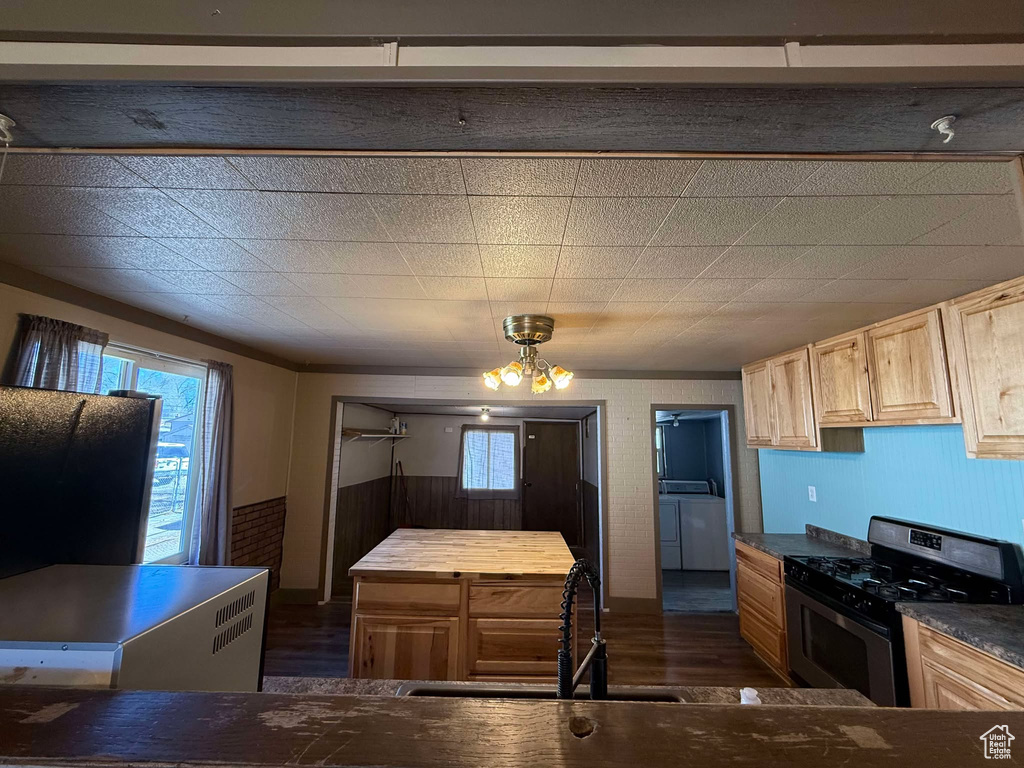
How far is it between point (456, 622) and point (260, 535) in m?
2.37

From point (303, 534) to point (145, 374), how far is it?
209 cm

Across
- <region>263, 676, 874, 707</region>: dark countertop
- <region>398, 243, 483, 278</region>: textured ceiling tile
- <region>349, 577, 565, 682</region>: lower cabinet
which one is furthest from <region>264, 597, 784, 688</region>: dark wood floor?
<region>398, 243, 483, 278</region>: textured ceiling tile

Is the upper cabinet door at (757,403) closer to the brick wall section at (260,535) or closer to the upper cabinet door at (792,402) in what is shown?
the upper cabinet door at (792,402)

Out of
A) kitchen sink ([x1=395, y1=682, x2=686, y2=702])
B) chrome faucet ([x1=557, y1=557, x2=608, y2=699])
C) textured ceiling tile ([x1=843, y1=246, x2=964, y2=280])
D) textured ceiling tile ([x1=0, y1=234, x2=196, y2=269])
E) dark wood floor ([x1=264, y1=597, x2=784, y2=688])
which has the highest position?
textured ceiling tile ([x1=0, y1=234, x2=196, y2=269])

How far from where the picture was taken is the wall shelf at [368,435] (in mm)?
4558

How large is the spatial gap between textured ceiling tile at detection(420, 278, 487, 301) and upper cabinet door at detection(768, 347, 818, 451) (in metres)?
2.52

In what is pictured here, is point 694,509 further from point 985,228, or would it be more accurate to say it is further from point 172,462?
point 172,462

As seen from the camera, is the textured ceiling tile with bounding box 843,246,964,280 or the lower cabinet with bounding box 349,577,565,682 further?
the lower cabinet with bounding box 349,577,565,682

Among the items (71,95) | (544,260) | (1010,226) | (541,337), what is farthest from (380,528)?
(1010,226)

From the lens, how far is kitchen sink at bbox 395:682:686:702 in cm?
111

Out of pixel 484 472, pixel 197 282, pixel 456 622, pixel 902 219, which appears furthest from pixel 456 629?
pixel 484 472

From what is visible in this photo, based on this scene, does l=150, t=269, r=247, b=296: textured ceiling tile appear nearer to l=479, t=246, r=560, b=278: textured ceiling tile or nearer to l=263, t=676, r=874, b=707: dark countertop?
l=479, t=246, r=560, b=278: textured ceiling tile

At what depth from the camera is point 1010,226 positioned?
1351mm

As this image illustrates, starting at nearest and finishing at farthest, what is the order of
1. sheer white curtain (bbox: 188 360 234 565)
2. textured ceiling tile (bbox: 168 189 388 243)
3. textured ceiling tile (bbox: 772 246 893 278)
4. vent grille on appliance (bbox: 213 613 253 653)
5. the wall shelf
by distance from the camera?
vent grille on appliance (bbox: 213 613 253 653) < textured ceiling tile (bbox: 168 189 388 243) < textured ceiling tile (bbox: 772 246 893 278) < sheer white curtain (bbox: 188 360 234 565) < the wall shelf
